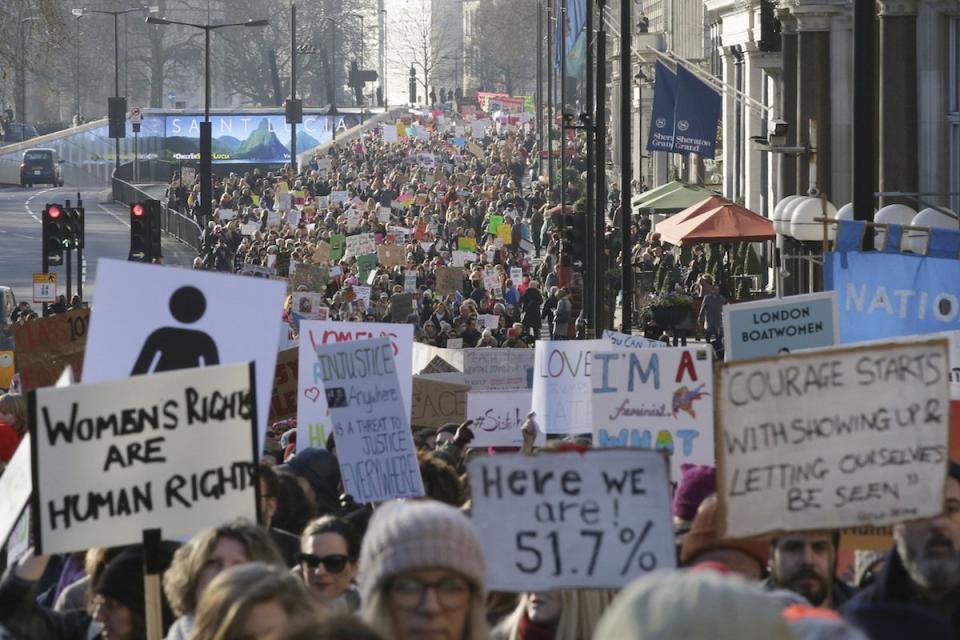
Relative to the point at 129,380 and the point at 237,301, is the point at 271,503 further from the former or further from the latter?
the point at 129,380

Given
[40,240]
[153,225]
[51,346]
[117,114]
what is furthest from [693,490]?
[117,114]

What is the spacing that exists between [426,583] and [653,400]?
6377 millimetres

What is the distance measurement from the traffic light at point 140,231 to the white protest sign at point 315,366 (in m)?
16.6

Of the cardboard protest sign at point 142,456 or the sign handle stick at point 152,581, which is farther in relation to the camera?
the cardboard protest sign at point 142,456

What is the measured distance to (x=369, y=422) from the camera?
9.78 m

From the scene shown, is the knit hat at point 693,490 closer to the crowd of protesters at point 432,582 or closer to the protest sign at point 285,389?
the crowd of protesters at point 432,582

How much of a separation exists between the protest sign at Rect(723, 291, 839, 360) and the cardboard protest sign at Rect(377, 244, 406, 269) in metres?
28.3

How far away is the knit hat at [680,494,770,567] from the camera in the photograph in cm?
620

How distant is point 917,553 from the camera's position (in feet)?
18.0

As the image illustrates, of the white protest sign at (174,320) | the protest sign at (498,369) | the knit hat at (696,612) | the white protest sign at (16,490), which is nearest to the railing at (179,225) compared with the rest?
the protest sign at (498,369)

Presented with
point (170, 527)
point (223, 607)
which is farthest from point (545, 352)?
point (223, 607)

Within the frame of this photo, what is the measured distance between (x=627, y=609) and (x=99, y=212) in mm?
70606

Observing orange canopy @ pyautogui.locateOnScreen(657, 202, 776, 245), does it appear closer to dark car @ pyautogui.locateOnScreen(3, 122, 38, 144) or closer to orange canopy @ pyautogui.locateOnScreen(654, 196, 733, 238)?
orange canopy @ pyautogui.locateOnScreen(654, 196, 733, 238)

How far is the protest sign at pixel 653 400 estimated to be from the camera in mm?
10781
